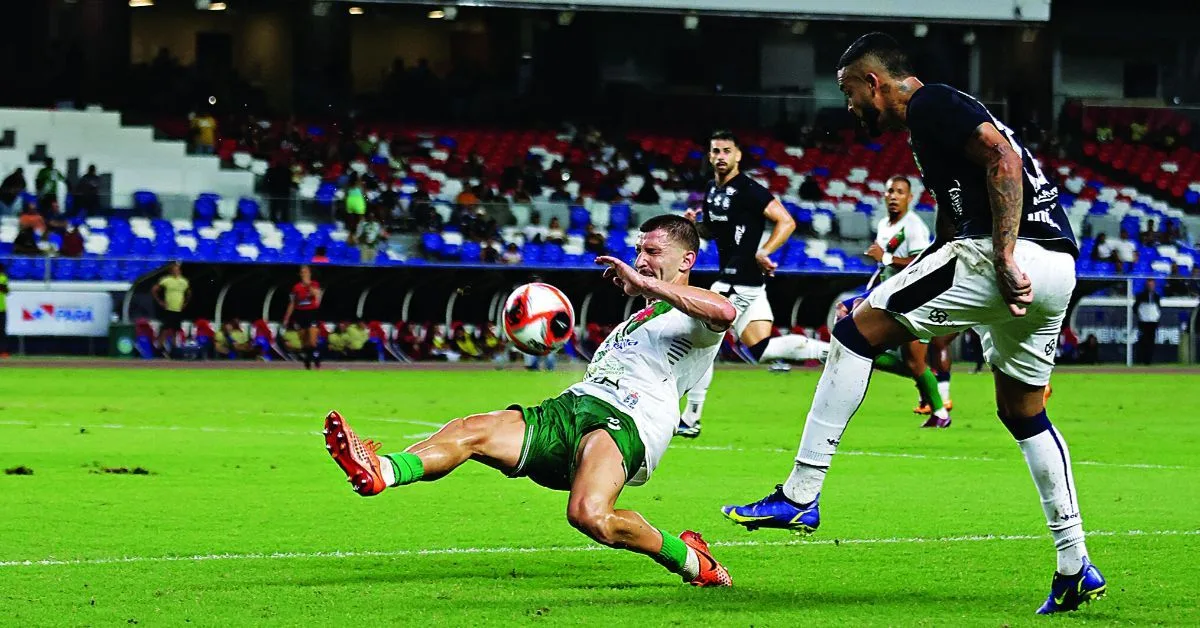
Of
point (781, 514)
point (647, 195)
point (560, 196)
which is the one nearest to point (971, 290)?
point (781, 514)

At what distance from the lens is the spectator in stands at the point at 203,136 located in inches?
1423

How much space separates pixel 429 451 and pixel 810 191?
31928mm

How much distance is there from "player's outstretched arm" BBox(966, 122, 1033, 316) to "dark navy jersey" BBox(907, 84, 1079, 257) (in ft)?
0.23

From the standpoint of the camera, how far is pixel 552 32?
44781 millimetres

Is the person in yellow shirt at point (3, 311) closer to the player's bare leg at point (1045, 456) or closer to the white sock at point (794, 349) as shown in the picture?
the white sock at point (794, 349)

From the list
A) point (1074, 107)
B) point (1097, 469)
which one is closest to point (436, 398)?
point (1097, 469)

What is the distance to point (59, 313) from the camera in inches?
1121

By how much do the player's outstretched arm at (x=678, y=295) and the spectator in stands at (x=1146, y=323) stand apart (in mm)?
26968

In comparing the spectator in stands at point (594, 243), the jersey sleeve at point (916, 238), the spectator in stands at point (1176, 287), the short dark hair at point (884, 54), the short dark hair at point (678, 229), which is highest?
the short dark hair at point (884, 54)

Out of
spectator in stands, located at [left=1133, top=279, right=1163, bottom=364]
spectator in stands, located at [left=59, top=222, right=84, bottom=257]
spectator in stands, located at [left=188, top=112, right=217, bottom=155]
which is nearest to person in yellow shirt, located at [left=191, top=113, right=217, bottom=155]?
spectator in stands, located at [left=188, top=112, right=217, bottom=155]

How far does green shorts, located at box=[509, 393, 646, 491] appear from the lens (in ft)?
21.3

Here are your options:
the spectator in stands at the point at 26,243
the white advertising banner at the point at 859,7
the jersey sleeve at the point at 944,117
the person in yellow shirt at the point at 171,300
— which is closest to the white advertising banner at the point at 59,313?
the spectator in stands at the point at 26,243

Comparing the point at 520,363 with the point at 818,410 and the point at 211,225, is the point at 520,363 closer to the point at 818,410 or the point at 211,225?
the point at 211,225

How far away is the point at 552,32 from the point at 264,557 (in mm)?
38471
